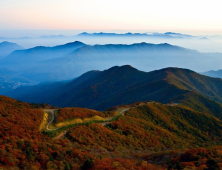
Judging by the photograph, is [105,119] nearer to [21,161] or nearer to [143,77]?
[21,161]

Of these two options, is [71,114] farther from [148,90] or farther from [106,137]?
[148,90]

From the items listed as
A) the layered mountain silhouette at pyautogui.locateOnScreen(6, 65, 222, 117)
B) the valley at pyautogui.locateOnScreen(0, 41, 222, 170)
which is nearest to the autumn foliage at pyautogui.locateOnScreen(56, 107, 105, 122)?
the valley at pyautogui.locateOnScreen(0, 41, 222, 170)

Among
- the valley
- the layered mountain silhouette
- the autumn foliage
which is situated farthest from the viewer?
the layered mountain silhouette

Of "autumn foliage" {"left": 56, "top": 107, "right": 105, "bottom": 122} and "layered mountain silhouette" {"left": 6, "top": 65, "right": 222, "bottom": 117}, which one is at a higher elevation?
"autumn foliage" {"left": 56, "top": 107, "right": 105, "bottom": 122}

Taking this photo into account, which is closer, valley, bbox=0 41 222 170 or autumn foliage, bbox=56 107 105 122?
valley, bbox=0 41 222 170

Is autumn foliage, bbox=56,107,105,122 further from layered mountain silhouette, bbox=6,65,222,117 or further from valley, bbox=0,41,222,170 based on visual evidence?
Answer: layered mountain silhouette, bbox=6,65,222,117

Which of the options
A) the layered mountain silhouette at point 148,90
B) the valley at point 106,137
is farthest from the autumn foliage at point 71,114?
the layered mountain silhouette at point 148,90

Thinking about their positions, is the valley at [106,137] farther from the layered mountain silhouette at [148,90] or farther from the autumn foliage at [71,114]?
the layered mountain silhouette at [148,90]

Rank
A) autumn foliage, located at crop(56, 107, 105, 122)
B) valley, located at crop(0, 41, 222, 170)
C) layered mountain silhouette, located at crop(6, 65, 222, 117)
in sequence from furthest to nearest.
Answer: layered mountain silhouette, located at crop(6, 65, 222, 117), autumn foliage, located at crop(56, 107, 105, 122), valley, located at crop(0, 41, 222, 170)

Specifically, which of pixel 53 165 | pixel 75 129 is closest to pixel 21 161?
pixel 53 165
